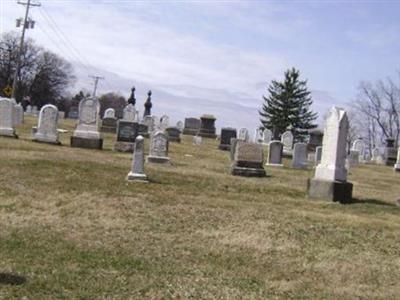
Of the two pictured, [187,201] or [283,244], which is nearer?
[283,244]

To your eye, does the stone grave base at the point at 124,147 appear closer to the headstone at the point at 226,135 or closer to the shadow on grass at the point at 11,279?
the headstone at the point at 226,135

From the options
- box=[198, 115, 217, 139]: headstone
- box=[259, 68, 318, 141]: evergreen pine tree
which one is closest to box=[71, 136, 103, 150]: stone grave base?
box=[198, 115, 217, 139]: headstone

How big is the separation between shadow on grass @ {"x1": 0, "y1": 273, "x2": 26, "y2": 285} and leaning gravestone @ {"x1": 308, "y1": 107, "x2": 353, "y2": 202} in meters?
8.72

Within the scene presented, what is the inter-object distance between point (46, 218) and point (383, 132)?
3242 inches

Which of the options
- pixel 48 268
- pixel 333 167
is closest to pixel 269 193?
pixel 333 167

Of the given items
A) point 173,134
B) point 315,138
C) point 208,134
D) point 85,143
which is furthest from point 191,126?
point 85,143

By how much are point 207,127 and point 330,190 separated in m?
30.6

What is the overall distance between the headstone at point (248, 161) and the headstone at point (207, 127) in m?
25.0

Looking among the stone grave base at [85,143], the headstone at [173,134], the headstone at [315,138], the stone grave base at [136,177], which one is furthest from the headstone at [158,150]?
the headstone at [315,138]

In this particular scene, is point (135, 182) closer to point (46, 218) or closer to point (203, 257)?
point (46, 218)

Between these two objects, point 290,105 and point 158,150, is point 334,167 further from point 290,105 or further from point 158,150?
point 290,105

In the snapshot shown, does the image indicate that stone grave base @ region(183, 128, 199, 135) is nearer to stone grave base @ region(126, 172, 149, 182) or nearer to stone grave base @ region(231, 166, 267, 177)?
stone grave base @ region(231, 166, 267, 177)

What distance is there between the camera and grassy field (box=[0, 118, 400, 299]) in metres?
7.85

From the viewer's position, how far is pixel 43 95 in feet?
350
